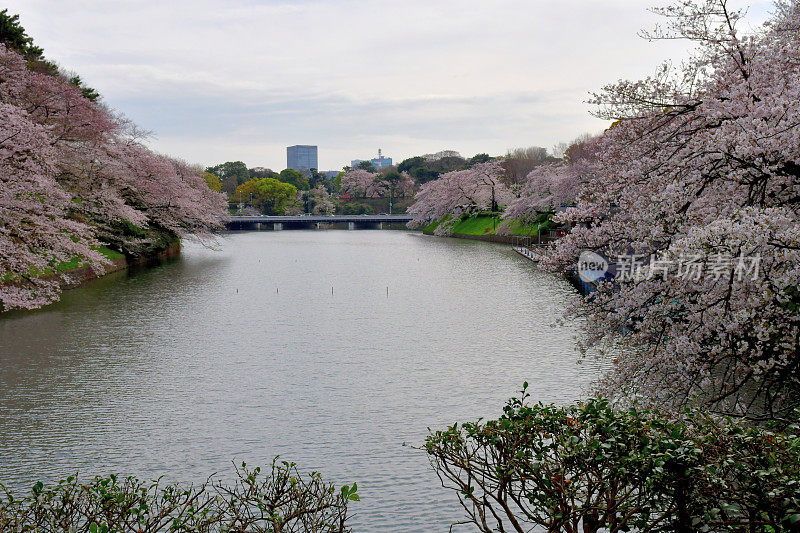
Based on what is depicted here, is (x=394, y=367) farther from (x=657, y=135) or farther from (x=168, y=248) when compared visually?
(x=168, y=248)

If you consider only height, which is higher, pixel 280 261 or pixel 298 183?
pixel 298 183

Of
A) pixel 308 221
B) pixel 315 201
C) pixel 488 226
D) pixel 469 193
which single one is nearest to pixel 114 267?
pixel 488 226

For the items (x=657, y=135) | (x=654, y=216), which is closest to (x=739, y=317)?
(x=654, y=216)

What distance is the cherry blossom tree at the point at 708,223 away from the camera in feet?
28.9

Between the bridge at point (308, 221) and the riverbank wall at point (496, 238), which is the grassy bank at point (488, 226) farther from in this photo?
the bridge at point (308, 221)

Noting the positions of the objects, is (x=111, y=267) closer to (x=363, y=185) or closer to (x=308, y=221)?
(x=308, y=221)

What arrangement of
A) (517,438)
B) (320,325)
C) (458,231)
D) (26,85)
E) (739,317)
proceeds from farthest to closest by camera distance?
(458,231)
(26,85)
(320,325)
(739,317)
(517,438)

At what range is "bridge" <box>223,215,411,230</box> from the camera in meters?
125

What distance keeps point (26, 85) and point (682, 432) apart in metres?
37.6

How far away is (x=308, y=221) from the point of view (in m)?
132

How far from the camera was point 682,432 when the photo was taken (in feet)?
21.3

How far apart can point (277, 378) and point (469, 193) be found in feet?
256

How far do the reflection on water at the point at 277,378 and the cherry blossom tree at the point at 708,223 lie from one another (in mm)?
4633

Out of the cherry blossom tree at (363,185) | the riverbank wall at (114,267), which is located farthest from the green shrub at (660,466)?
the cherry blossom tree at (363,185)
